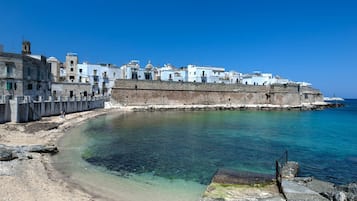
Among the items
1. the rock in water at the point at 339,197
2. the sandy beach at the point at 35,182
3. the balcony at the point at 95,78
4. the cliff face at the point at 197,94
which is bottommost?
the sandy beach at the point at 35,182

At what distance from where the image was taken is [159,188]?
363 inches

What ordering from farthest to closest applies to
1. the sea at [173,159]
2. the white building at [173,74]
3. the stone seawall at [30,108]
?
the white building at [173,74] → the stone seawall at [30,108] → the sea at [173,159]

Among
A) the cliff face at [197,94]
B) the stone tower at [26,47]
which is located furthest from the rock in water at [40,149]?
the cliff face at [197,94]

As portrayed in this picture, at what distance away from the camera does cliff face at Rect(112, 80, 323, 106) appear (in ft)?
155

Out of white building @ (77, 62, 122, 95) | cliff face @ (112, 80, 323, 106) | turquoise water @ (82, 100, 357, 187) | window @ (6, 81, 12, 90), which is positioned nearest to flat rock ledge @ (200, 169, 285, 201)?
turquoise water @ (82, 100, 357, 187)

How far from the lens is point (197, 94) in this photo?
53531 mm

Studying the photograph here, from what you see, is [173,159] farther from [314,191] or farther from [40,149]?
[314,191]

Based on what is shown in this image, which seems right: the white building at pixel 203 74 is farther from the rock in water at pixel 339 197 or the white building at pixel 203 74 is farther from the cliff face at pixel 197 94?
the rock in water at pixel 339 197

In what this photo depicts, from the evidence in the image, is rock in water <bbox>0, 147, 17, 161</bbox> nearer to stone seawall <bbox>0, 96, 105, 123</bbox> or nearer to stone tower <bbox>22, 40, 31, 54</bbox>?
stone seawall <bbox>0, 96, 105, 123</bbox>

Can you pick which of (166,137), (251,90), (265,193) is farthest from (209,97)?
(265,193)

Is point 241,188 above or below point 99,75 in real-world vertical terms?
below

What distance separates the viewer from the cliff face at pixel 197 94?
47.2 meters

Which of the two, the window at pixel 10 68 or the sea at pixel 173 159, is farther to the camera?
the window at pixel 10 68

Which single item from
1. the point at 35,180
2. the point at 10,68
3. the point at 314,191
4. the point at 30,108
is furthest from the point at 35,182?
the point at 10,68
